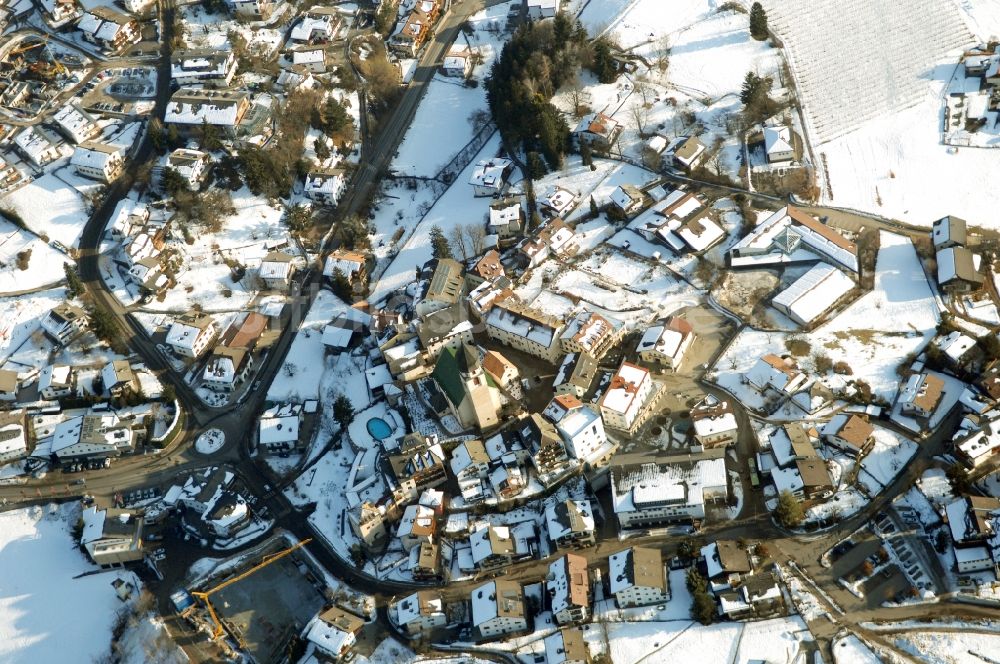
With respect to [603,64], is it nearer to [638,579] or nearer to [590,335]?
[590,335]

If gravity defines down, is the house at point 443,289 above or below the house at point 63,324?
above

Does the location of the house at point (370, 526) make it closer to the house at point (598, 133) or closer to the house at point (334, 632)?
the house at point (334, 632)

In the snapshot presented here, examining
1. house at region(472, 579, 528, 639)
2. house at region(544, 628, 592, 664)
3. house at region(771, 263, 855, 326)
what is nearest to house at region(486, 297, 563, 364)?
house at region(771, 263, 855, 326)

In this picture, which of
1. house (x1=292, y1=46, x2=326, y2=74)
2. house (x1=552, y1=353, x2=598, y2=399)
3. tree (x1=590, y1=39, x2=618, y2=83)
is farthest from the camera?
house (x1=292, y1=46, x2=326, y2=74)

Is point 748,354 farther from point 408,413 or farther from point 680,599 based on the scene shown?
point 408,413

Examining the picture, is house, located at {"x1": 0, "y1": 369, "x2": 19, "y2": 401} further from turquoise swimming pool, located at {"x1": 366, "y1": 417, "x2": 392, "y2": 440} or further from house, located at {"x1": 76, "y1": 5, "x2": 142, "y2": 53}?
house, located at {"x1": 76, "y1": 5, "x2": 142, "y2": 53}

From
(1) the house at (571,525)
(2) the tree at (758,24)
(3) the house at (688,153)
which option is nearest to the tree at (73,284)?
(1) the house at (571,525)
